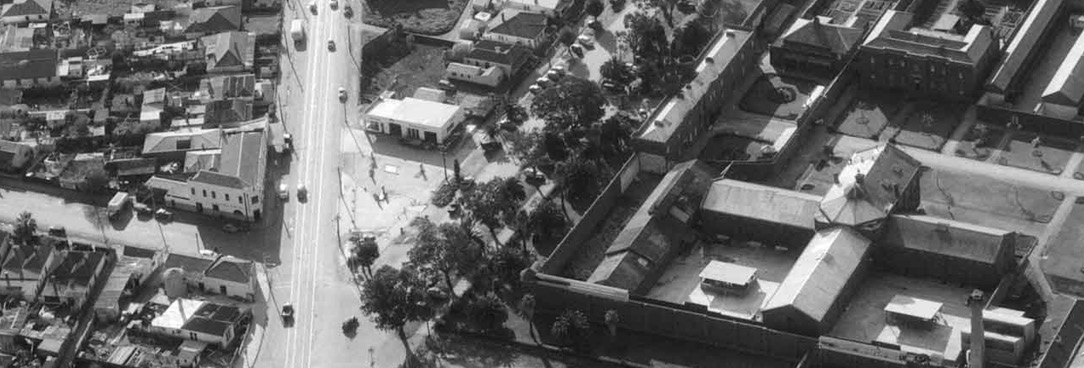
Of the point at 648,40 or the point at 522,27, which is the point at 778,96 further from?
the point at 522,27

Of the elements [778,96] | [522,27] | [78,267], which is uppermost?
[778,96]

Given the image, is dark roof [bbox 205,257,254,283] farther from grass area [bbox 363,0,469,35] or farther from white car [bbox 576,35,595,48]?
white car [bbox 576,35,595,48]

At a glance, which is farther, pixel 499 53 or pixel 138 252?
pixel 499 53

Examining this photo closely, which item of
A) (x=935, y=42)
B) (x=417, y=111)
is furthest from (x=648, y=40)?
(x=935, y=42)

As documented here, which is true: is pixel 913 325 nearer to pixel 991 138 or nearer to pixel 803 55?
pixel 991 138

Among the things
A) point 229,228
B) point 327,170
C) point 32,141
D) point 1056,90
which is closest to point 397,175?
point 327,170

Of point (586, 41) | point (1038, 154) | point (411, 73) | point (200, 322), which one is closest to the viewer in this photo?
point (200, 322)
